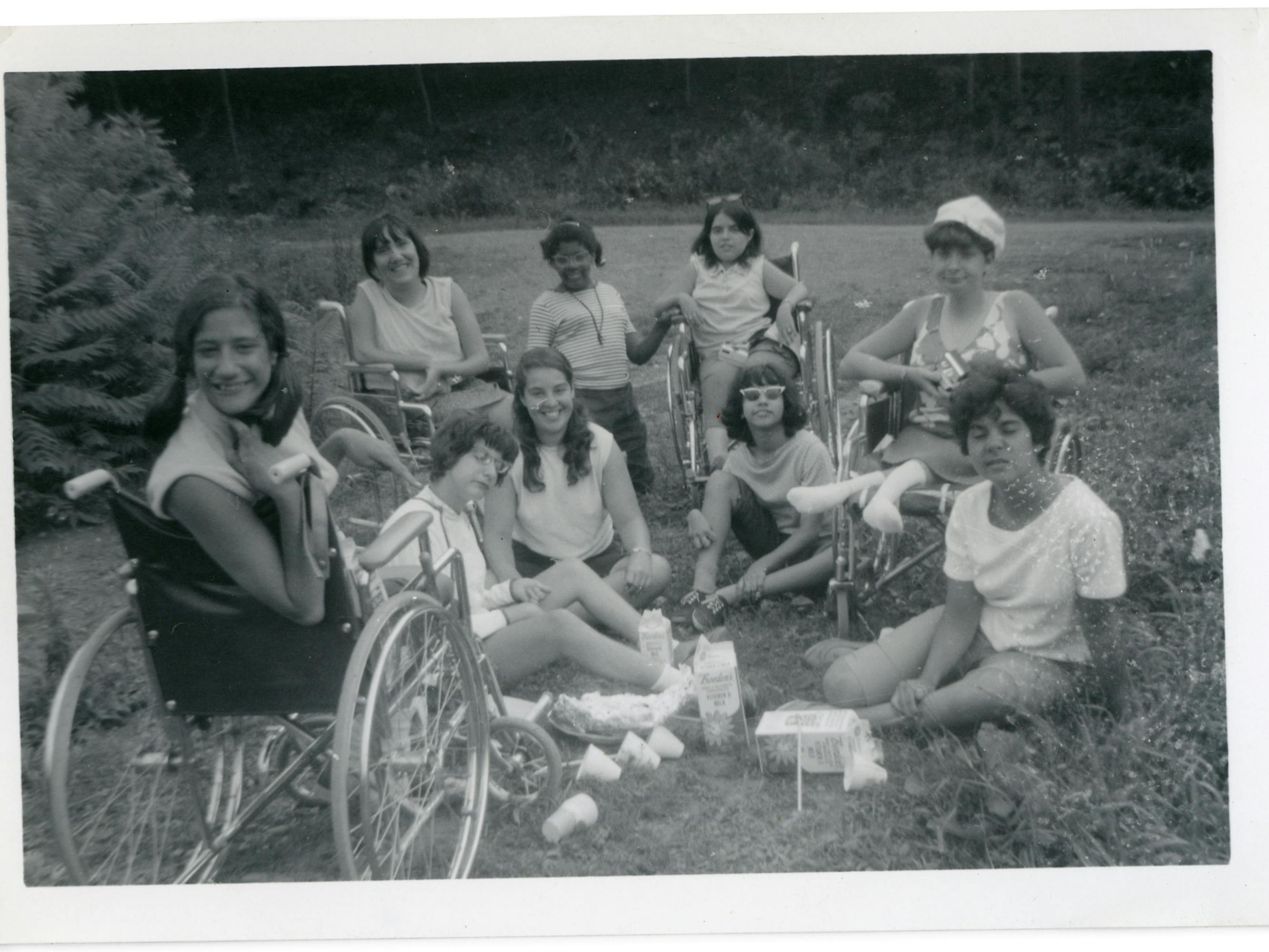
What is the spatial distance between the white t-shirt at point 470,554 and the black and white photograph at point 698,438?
0.08 feet

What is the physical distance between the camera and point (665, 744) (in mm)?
3979

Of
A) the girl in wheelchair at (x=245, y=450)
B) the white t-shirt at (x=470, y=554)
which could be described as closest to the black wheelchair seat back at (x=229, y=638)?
the girl in wheelchair at (x=245, y=450)

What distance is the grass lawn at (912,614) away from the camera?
3.94m

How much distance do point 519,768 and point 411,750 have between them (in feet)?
1.60

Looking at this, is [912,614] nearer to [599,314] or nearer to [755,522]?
[755,522]

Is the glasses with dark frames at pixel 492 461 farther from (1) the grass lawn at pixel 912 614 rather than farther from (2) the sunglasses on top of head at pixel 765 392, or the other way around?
(2) the sunglasses on top of head at pixel 765 392

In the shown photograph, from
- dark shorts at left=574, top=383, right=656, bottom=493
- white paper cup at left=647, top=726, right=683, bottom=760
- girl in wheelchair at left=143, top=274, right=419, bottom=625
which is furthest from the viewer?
dark shorts at left=574, top=383, right=656, bottom=493

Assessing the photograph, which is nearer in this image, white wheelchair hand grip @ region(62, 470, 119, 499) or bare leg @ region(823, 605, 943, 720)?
white wheelchair hand grip @ region(62, 470, 119, 499)

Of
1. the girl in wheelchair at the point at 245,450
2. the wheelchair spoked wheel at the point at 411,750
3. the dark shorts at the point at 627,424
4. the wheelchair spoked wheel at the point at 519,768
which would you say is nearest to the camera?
the wheelchair spoked wheel at the point at 411,750

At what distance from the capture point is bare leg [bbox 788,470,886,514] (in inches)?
160

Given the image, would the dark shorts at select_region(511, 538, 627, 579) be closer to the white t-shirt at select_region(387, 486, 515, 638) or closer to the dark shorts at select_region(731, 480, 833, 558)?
the white t-shirt at select_region(387, 486, 515, 638)

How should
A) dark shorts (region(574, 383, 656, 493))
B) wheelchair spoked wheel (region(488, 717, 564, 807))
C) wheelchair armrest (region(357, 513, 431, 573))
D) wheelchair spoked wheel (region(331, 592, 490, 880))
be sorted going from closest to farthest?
wheelchair spoked wheel (region(331, 592, 490, 880))
wheelchair armrest (region(357, 513, 431, 573))
wheelchair spoked wheel (region(488, 717, 564, 807))
dark shorts (region(574, 383, 656, 493))

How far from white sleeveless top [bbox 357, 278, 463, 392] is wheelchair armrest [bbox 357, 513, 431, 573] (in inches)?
23.6

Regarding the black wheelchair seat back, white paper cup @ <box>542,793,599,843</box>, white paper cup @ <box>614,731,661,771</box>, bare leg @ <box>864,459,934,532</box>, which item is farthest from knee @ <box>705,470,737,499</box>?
the black wheelchair seat back
